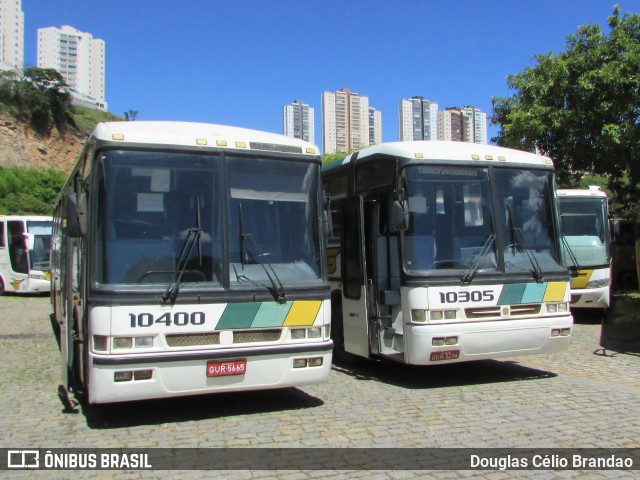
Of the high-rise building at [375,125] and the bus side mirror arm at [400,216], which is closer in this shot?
the bus side mirror arm at [400,216]

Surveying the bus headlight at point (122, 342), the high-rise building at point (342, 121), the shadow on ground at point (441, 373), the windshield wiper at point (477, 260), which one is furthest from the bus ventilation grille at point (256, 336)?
the high-rise building at point (342, 121)

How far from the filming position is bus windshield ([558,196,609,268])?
14.2 m

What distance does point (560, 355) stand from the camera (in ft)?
33.2

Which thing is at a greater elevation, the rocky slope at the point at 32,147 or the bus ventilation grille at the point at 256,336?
the rocky slope at the point at 32,147

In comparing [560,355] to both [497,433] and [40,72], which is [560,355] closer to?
[497,433]

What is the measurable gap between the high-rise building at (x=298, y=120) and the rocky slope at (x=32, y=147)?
21079 mm

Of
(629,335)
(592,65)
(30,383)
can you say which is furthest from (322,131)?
(30,383)

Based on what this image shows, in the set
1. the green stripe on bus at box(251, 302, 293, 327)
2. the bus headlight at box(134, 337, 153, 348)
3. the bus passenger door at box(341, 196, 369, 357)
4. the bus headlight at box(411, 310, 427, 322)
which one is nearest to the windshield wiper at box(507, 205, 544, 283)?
the bus headlight at box(411, 310, 427, 322)

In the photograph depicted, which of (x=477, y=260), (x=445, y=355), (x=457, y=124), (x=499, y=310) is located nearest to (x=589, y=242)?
(x=499, y=310)

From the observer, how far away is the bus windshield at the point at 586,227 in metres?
14.2

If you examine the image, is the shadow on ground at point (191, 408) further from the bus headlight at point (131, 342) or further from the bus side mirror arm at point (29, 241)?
the bus side mirror arm at point (29, 241)

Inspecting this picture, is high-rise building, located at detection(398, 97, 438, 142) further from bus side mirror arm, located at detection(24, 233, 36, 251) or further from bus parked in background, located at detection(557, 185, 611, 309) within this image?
bus parked in background, located at detection(557, 185, 611, 309)

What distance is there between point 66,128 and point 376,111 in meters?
31.4

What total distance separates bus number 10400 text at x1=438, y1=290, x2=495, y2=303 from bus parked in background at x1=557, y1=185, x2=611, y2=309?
6696 mm
